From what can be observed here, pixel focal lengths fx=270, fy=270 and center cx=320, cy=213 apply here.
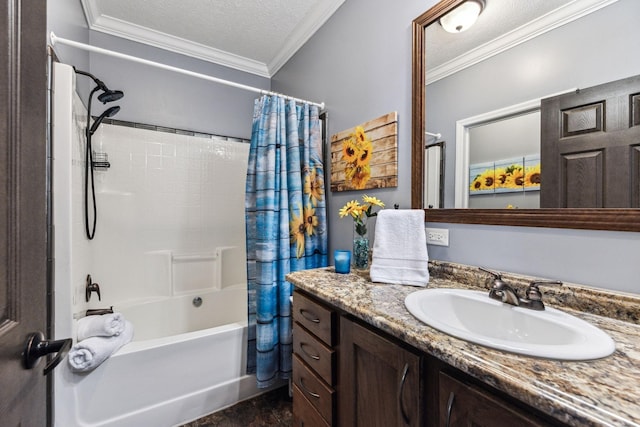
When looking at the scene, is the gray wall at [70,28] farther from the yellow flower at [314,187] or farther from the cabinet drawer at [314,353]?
the cabinet drawer at [314,353]

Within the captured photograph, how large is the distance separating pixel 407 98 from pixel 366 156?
14.9 inches

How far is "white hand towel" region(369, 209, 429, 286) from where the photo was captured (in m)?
1.14

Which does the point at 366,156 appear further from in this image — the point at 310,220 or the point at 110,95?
the point at 110,95

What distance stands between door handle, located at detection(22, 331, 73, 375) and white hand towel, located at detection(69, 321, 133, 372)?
0.96m

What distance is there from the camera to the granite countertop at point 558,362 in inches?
16.6

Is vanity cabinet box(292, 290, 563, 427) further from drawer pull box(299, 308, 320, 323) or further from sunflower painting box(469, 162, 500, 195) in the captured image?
sunflower painting box(469, 162, 500, 195)

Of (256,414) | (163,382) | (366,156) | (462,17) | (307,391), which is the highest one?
(462,17)

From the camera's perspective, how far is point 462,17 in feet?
3.77

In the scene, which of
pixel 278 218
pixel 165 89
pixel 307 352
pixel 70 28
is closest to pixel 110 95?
pixel 70 28

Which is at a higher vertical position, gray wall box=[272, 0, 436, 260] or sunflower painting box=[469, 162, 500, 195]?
gray wall box=[272, 0, 436, 260]

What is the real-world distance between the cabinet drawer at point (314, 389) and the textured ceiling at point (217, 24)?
2156 millimetres

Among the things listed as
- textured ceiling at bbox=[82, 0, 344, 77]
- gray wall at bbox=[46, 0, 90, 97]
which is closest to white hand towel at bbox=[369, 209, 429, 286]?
textured ceiling at bbox=[82, 0, 344, 77]

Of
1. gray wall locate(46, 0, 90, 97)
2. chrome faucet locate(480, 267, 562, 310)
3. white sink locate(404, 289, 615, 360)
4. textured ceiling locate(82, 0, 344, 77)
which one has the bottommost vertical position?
white sink locate(404, 289, 615, 360)

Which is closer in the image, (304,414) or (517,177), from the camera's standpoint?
(517,177)
